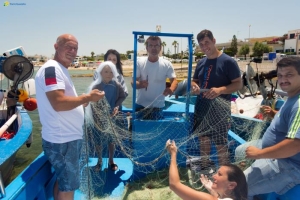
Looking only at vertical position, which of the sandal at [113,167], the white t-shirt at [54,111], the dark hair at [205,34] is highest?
the dark hair at [205,34]

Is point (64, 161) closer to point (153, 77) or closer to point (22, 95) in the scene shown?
point (153, 77)

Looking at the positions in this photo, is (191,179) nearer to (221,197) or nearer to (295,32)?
(221,197)

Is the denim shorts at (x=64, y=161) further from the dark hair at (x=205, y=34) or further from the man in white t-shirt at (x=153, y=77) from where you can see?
the dark hair at (x=205, y=34)

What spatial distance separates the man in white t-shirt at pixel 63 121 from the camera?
199 cm

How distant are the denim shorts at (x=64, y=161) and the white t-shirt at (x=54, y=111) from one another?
0.06m

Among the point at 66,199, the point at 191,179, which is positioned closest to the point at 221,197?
the point at 66,199

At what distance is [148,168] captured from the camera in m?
3.58

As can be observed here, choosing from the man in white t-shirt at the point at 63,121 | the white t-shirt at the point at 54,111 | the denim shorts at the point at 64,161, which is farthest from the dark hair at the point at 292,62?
the denim shorts at the point at 64,161

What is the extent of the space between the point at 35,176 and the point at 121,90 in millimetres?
1671

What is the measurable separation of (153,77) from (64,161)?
6.24 ft

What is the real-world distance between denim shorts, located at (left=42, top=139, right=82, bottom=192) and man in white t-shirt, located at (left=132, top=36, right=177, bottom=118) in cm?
163

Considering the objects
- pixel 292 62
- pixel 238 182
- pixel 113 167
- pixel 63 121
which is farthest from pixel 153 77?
pixel 238 182

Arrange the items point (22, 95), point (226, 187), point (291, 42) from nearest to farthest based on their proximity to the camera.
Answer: point (226, 187) < point (22, 95) < point (291, 42)

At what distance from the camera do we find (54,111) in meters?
2.04
